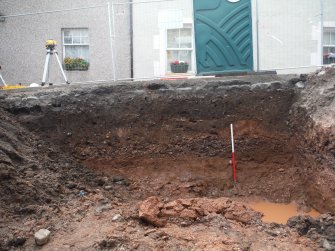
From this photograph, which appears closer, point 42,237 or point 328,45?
point 42,237

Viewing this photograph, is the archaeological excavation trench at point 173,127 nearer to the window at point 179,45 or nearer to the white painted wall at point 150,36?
the white painted wall at point 150,36

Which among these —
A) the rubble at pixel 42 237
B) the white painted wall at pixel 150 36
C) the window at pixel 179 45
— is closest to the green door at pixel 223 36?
the white painted wall at pixel 150 36

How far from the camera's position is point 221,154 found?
6.25 meters

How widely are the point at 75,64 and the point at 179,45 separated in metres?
2.92

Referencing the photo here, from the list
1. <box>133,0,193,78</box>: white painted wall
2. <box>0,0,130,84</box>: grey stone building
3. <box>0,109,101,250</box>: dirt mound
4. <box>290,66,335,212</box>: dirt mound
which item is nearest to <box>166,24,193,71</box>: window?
<box>133,0,193,78</box>: white painted wall

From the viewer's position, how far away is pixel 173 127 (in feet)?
20.8

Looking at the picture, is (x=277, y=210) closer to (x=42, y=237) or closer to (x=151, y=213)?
(x=151, y=213)

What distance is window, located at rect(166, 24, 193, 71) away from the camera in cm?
993

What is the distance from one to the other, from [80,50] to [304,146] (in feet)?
23.6

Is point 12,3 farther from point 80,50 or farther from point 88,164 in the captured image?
point 88,164

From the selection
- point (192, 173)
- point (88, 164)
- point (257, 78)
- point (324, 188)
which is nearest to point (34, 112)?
point (88, 164)

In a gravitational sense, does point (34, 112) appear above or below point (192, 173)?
above

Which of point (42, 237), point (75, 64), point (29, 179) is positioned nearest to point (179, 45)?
point (75, 64)

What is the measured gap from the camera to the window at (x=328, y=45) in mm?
9195
